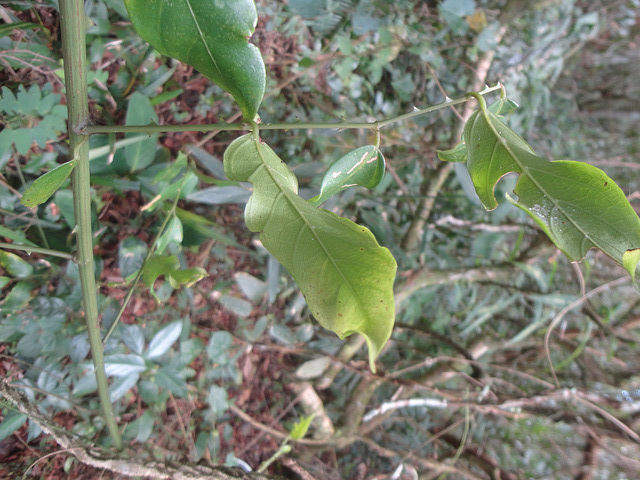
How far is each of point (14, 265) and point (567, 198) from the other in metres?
0.84

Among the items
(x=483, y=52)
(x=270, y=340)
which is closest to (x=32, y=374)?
(x=270, y=340)

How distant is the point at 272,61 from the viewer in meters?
1.05

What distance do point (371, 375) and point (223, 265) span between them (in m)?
0.61

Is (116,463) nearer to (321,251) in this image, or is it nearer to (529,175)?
(321,251)

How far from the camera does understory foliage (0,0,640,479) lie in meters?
0.42

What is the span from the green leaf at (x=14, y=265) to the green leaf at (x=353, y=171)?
22.1 inches

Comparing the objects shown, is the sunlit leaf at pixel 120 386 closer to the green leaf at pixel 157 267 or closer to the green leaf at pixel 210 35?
the green leaf at pixel 157 267

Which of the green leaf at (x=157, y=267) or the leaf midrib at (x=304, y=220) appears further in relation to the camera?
the green leaf at (x=157, y=267)

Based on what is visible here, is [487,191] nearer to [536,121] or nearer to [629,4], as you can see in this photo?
[536,121]

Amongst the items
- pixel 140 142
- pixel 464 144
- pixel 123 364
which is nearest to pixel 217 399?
pixel 123 364

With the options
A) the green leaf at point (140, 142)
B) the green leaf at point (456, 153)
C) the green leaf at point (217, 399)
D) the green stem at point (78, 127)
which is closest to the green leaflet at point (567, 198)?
the green leaf at point (456, 153)

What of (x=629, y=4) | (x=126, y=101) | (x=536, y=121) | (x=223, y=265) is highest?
(x=629, y=4)

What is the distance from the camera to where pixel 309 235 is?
43cm

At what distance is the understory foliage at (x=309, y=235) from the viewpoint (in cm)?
42
